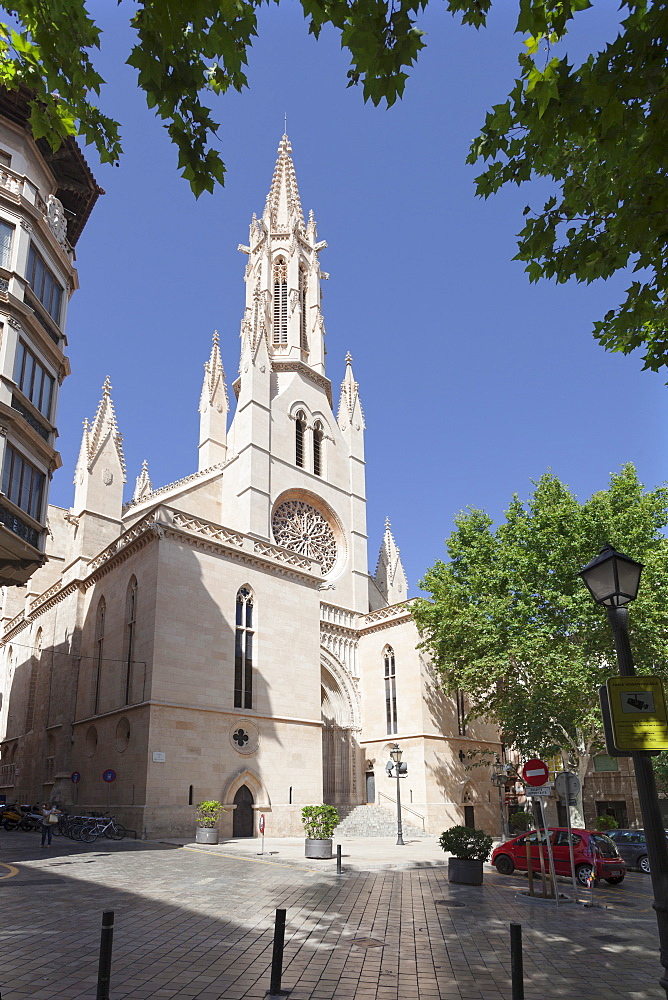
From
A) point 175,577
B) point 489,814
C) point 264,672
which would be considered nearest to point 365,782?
point 489,814

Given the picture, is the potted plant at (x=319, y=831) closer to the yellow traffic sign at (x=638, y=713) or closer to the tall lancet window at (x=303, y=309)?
the yellow traffic sign at (x=638, y=713)

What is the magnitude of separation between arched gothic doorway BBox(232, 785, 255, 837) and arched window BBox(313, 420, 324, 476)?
72.0 feet

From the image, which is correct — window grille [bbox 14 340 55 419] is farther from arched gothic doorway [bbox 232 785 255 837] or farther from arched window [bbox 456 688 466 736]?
arched window [bbox 456 688 466 736]

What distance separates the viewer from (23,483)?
18969mm

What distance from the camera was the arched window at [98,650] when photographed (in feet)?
90.0

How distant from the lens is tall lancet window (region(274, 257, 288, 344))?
4828 cm

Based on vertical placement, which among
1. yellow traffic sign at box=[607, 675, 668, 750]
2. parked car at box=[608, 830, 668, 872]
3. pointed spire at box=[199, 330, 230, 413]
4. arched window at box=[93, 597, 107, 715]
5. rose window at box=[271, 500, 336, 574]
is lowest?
parked car at box=[608, 830, 668, 872]

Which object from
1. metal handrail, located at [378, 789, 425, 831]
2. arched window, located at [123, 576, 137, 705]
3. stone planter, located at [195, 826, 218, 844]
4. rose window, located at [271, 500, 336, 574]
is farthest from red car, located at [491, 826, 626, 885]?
rose window, located at [271, 500, 336, 574]

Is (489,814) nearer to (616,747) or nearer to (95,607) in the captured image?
(95,607)

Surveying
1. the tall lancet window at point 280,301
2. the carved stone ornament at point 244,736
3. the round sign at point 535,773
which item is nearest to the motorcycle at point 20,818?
the carved stone ornament at point 244,736

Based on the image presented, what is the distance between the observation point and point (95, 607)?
29.6 metres

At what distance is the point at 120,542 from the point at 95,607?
3.54 metres

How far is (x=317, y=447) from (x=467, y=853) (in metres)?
32.2

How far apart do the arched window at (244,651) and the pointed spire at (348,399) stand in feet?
72.8
